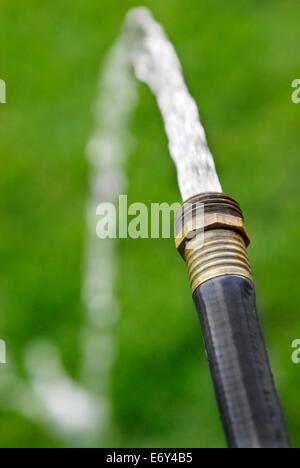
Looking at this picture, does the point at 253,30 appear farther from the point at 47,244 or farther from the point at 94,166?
the point at 47,244

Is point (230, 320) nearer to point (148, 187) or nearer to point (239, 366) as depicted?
point (239, 366)

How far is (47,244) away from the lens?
1940 mm

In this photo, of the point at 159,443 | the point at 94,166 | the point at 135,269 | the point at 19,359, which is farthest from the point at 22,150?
the point at 159,443

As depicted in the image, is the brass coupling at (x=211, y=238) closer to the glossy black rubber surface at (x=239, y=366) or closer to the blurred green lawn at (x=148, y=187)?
the glossy black rubber surface at (x=239, y=366)

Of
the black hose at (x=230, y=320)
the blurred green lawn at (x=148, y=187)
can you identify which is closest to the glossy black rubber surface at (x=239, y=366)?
the black hose at (x=230, y=320)

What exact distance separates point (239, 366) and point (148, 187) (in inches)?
54.2

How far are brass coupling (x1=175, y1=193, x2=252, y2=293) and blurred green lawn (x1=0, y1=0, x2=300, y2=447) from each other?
84cm

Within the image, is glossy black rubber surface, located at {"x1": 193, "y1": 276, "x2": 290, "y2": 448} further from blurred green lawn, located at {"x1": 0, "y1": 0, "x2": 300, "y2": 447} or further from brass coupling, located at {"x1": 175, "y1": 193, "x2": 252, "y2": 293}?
blurred green lawn, located at {"x1": 0, "y1": 0, "x2": 300, "y2": 447}

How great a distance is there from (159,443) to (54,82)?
1.26 metres

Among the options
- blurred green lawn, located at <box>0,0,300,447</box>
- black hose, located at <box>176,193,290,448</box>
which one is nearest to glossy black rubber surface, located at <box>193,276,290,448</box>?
black hose, located at <box>176,193,290,448</box>

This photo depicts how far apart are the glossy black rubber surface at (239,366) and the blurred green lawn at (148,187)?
875mm

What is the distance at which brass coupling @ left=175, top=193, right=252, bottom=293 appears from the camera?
713 millimetres

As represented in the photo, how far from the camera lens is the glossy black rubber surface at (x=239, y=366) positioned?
2.01ft

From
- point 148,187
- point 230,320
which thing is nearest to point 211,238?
point 230,320
